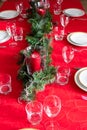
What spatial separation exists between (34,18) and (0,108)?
2.78ft

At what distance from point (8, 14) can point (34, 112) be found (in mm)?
1181

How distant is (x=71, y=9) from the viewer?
194 centimetres

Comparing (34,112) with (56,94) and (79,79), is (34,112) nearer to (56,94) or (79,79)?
(56,94)

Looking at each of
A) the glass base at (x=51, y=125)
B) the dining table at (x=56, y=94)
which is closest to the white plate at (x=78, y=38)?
the dining table at (x=56, y=94)

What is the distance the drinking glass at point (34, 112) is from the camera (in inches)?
34.7

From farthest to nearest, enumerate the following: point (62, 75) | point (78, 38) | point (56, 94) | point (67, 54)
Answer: point (78, 38) < point (67, 54) < point (62, 75) < point (56, 94)

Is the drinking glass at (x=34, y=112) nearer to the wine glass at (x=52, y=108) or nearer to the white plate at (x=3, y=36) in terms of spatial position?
the wine glass at (x=52, y=108)

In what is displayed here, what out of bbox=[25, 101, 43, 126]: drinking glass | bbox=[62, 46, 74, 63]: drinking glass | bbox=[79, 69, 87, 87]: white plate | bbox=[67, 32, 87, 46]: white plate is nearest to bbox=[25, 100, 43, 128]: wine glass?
bbox=[25, 101, 43, 126]: drinking glass

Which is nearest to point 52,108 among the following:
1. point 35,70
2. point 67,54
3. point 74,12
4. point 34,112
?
point 34,112

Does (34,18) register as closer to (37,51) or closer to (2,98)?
(37,51)

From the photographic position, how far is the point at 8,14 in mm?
1871

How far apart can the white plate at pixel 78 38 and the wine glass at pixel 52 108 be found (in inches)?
21.3

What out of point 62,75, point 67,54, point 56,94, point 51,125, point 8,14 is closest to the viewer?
point 51,125

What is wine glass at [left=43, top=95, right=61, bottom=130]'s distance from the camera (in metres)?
0.86
